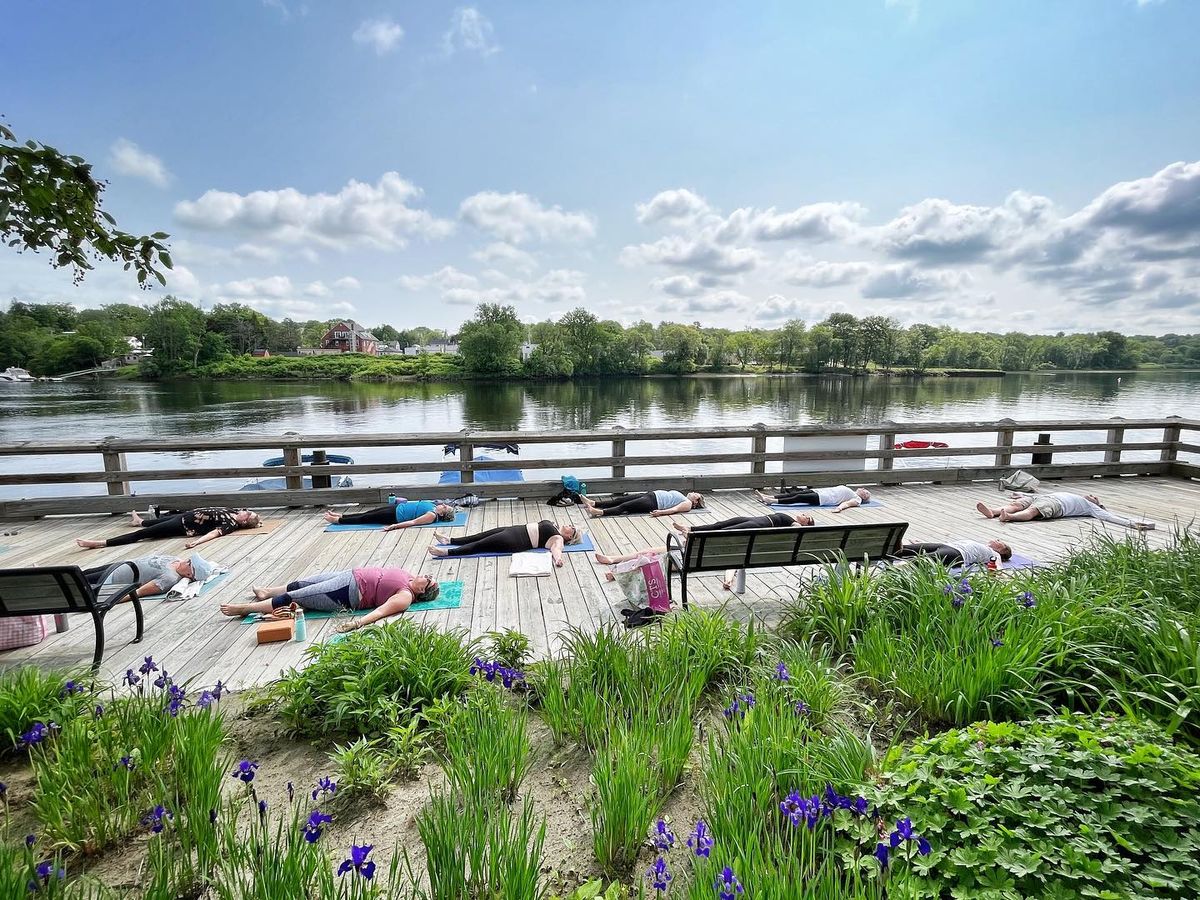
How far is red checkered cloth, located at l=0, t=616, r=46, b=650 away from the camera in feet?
11.6

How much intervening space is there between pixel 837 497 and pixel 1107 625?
4.55 metres

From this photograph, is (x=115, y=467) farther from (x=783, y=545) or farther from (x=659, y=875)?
(x=659, y=875)

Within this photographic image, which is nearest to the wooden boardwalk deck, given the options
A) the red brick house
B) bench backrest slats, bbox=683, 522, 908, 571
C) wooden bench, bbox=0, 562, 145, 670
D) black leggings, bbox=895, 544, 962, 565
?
bench backrest slats, bbox=683, 522, 908, 571

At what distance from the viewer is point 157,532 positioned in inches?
228

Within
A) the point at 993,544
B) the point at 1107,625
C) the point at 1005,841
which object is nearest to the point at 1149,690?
the point at 1107,625

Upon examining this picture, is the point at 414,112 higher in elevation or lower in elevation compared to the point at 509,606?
higher

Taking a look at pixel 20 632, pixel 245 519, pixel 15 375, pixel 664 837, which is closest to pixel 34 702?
pixel 20 632

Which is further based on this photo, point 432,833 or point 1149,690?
point 1149,690

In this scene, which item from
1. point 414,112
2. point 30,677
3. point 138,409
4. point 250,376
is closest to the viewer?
point 30,677

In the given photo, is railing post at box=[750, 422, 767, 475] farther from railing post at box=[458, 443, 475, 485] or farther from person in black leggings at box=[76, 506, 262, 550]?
person in black leggings at box=[76, 506, 262, 550]

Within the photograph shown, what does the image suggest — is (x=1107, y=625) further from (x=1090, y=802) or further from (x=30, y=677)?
(x=30, y=677)

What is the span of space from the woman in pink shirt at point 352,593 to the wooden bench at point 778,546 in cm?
191

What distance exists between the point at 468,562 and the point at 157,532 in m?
3.44

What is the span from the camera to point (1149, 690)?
223cm
